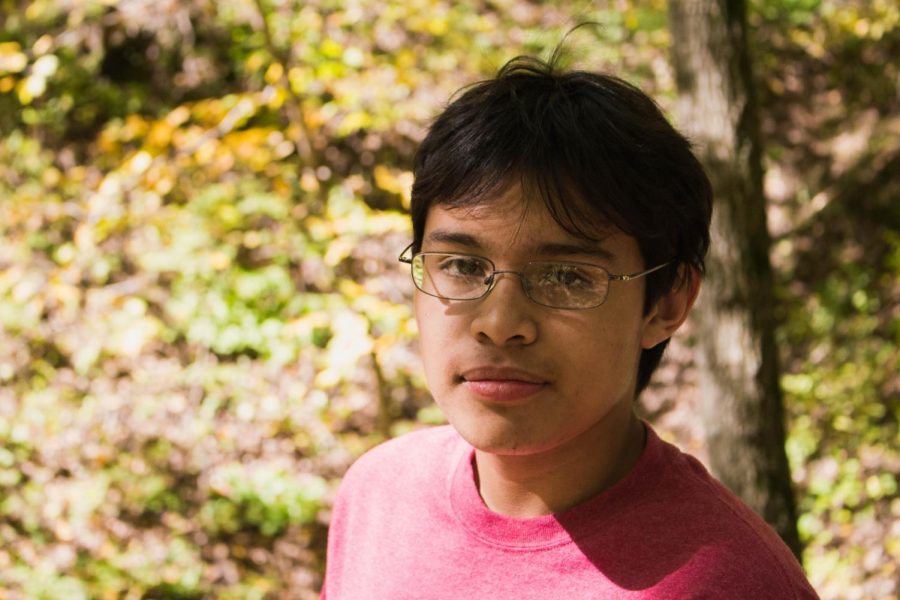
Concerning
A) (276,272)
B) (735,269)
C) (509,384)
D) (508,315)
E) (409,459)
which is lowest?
(276,272)

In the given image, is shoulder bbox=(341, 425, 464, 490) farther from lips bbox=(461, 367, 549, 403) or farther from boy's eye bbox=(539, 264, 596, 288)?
boy's eye bbox=(539, 264, 596, 288)

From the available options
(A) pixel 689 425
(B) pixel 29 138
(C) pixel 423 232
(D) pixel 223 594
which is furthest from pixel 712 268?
(B) pixel 29 138

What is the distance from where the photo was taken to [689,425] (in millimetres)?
5211

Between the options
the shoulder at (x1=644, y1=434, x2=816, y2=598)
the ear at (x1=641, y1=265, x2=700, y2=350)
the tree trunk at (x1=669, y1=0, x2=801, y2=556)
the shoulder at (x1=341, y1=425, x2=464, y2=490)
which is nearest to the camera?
the shoulder at (x1=644, y1=434, x2=816, y2=598)

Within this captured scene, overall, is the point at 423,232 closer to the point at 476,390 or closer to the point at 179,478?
the point at 476,390

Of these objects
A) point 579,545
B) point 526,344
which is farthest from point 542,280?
point 579,545

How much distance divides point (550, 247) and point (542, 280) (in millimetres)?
53

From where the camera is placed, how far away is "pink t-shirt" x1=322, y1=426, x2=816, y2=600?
1270 mm

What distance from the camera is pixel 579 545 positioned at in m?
1.36

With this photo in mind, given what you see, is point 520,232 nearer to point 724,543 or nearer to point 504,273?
point 504,273

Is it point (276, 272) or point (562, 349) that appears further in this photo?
point (276, 272)

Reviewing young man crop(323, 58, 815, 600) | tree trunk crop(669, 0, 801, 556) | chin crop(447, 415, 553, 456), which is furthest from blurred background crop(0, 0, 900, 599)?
chin crop(447, 415, 553, 456)

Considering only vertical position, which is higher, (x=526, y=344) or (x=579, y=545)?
(x=526, y=344)

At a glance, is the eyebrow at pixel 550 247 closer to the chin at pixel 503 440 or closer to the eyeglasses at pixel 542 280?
the eyeglasses at pixel 542 280
